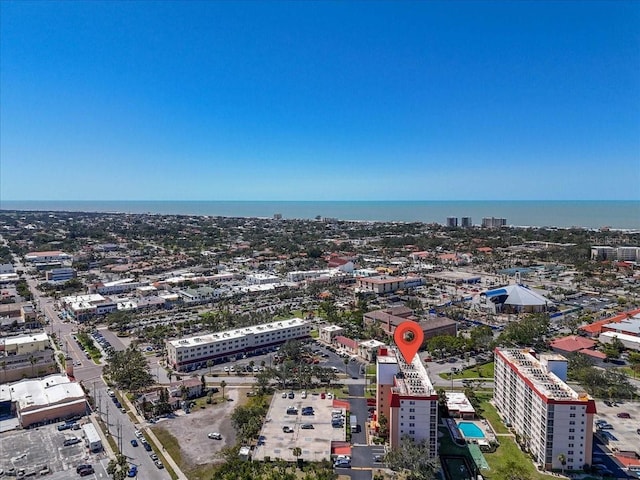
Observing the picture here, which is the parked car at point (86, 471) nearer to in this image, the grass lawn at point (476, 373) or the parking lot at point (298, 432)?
the parking lot at point (298, 432)

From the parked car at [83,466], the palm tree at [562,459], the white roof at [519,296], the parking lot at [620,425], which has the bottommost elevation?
the parked car at [83,466]

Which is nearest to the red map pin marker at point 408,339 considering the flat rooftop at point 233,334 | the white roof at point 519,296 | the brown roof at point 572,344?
the flat rooftop at point 233,334

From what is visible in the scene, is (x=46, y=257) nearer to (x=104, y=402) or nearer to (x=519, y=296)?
(x=104, y=402)

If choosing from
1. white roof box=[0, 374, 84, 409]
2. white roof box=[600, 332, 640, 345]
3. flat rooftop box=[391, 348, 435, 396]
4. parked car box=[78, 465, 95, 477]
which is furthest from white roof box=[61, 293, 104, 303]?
white roof box=[600, 332, 640, 345]

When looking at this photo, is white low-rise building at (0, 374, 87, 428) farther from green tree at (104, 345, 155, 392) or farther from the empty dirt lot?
the empty dirt lot

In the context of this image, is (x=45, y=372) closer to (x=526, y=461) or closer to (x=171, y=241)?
(x=526, y=461)

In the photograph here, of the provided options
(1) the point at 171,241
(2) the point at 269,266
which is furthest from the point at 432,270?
(1) the point at 171,241
